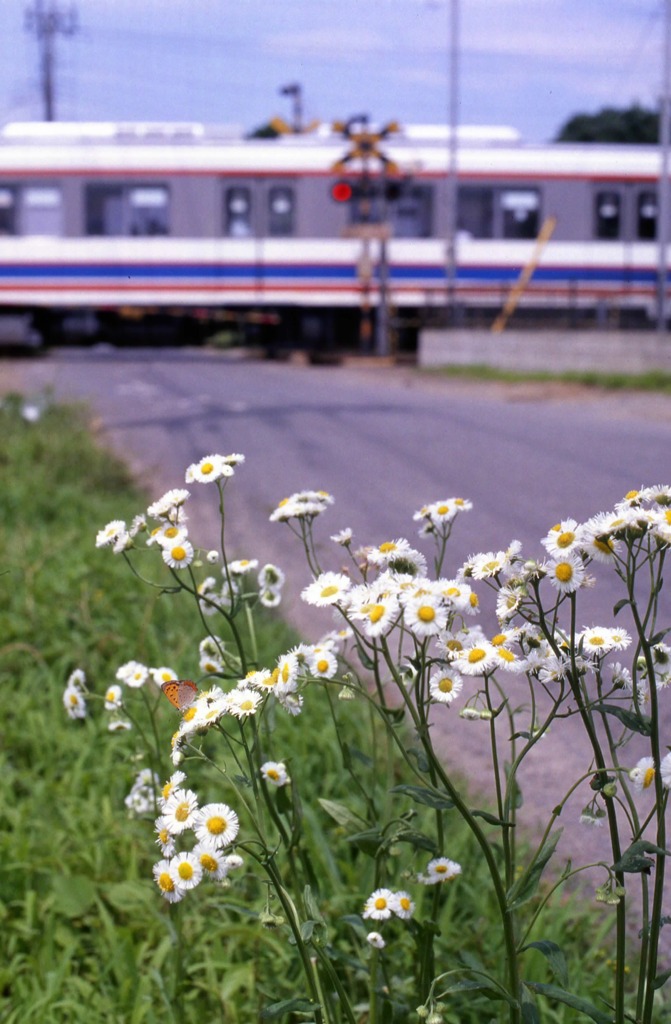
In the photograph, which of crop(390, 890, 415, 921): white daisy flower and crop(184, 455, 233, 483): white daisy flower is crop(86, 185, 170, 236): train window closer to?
crop(184, 455, 233, 483): white daisy flower

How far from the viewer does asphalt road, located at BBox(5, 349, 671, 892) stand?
19.4ft

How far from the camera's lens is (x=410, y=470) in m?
8.93

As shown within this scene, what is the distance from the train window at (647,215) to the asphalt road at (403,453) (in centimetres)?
765

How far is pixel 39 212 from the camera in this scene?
22828 mm

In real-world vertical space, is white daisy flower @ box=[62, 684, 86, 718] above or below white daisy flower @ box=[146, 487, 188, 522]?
below

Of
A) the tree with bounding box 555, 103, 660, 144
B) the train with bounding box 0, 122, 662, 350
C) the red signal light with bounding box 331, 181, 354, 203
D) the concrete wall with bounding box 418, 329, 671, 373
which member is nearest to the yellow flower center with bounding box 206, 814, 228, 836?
the concrete wall with bounding box 418, 329, 671, 373

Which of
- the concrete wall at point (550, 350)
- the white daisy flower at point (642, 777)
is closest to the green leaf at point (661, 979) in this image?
the white daisy flower at point (642, 777)

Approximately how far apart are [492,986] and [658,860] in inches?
10.1

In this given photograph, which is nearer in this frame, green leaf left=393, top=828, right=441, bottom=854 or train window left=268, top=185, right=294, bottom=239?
green leaf left=393, top=828, right=441, bottom=854

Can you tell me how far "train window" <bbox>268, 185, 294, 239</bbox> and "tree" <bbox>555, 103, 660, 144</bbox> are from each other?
12867mm

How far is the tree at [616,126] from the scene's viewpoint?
111 feet

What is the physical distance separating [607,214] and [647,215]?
0.69m

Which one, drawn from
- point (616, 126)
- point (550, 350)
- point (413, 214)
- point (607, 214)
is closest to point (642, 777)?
point (550, 350)

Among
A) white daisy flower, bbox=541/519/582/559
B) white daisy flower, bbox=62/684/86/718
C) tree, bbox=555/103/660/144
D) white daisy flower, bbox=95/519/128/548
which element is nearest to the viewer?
white daisy flower, bbox=541/519/582/559
